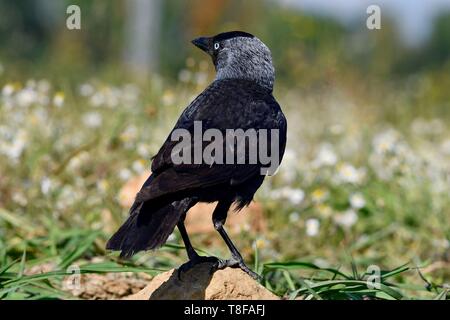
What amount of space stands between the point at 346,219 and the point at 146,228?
285 cm

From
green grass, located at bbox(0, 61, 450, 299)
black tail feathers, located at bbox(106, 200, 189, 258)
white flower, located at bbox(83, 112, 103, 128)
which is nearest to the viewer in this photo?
black tail feathers, located at bbox(106, 200, 189, 258)

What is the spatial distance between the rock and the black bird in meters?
0.06

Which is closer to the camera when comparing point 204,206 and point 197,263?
point 197,263

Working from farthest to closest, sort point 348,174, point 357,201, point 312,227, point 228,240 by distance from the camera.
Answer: point 348,174, point 357,201, point 312,227, point 228,240

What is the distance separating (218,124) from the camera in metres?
3.60

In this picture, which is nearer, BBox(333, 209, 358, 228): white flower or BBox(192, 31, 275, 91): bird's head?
BBox(192, 31, 275, 91): bird's head

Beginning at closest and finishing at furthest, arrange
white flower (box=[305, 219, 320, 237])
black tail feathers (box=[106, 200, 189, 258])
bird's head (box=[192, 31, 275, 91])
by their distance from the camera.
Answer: black tail feathers (box=[106, 200, 189, 258])
bird's head (box=[192, 31, 275, 91])
white flower (box=[305, 219, 320, 237])

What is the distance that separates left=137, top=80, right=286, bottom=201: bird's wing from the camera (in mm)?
3336

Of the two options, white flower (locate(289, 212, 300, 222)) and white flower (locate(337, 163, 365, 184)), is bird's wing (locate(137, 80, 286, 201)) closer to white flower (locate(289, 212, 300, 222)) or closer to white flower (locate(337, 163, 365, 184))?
white flower (locate(289, 212, 300, 222))

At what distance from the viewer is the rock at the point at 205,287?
3.45 metres

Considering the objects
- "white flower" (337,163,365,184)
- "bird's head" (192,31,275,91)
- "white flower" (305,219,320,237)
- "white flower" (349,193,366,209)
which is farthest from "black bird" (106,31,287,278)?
"white flower" (337,163,365,184)

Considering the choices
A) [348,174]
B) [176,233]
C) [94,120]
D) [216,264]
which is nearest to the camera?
[216,264]

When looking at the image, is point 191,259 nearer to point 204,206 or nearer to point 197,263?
point 197,263

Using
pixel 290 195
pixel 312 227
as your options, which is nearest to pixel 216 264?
pixel 312 227
